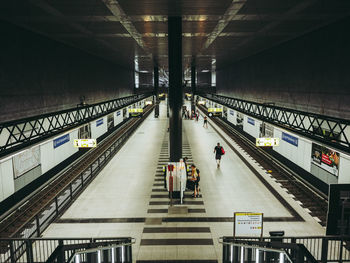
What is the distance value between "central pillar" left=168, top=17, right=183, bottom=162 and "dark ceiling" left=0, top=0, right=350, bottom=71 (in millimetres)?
633

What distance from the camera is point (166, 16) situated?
11688 millimetres

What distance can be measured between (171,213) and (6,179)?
26.0 ft

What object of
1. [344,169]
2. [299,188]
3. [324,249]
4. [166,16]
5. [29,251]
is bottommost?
[299,188]

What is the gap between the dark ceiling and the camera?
996cm

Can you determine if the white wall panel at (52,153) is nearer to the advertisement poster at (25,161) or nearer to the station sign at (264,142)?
the advertisement poster at (25,161)

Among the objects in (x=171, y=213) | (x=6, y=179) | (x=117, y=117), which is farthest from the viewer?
(x=117, y=117)

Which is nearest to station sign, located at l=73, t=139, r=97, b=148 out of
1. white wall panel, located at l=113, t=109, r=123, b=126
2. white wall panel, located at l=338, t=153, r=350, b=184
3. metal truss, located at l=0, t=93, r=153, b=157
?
metal truss, located at l=0, t=93, r=153, b=157

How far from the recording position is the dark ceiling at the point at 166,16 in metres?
9.96

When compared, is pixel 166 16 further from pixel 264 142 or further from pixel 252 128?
pixel 252 128

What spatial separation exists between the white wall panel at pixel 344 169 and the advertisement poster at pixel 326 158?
1.21 feet

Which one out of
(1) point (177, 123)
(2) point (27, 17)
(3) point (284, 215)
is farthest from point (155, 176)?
(2) point (27, 17)

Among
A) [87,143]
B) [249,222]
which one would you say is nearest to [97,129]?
[87,143]

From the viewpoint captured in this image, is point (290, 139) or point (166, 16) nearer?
point (166, 16)

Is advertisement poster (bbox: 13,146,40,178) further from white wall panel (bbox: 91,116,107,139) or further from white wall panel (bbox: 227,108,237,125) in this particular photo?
white wall panel (bbox: 227,108,237,125)
